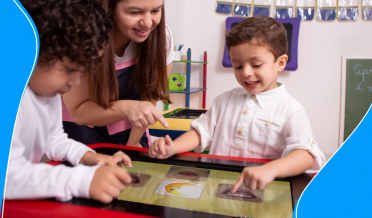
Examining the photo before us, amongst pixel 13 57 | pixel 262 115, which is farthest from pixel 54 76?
pixel 262 115

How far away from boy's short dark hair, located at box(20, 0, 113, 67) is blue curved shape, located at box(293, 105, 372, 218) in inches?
7.6

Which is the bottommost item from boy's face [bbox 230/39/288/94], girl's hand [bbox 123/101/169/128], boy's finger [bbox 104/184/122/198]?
boy's finger [bbox 104/184/122/198]

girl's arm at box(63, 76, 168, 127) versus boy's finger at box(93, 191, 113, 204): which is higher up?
girl's arm at box(63, 76, 168, 127)

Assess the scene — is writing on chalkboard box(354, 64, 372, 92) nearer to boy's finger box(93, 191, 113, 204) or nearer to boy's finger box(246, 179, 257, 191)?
boy's finger box(246, 179, 257, 191)

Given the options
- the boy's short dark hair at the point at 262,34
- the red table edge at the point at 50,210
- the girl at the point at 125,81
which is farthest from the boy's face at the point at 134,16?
the red table edge at the point at 50,210

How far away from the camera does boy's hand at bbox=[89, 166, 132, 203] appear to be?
20cm

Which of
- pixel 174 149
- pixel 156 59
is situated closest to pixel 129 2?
pixel 156 59

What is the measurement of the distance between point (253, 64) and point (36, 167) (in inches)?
9.6

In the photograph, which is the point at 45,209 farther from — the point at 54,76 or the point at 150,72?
the point at 150,72

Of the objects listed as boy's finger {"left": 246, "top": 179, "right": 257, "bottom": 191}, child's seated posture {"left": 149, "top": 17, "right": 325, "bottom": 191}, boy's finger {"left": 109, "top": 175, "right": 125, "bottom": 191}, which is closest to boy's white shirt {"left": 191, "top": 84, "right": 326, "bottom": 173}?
child's seated posture {"left": 149, "top": 17, "right": 325, "bottom": 191}

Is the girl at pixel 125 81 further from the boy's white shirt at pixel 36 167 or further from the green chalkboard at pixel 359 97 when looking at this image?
the green chalkboard at pixel 359 97

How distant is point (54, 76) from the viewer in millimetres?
175

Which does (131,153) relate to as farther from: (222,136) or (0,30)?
(0,30)

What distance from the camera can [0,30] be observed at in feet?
0.55
